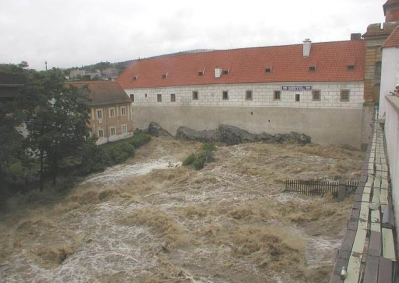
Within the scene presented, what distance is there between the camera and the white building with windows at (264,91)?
2103 cm

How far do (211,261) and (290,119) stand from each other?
49.0 feet

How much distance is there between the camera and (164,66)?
29.0m

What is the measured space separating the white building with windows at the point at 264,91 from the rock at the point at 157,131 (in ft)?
1.42

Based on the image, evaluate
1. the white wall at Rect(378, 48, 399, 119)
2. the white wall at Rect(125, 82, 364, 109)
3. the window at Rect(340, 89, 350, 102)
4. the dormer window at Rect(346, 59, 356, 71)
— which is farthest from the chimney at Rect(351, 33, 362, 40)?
the white wall at Rect(378, 48, 399, 119)

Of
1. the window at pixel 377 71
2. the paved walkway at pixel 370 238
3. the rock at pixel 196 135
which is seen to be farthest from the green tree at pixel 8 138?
the window at pixel 377 71

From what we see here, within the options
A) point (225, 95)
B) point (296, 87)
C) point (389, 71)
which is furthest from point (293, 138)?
point (389, 71)

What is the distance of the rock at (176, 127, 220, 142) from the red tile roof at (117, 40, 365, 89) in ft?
Result: 10.9

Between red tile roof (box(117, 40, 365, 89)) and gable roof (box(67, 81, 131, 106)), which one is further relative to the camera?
gable roof (box(67, 81, 131, 106))

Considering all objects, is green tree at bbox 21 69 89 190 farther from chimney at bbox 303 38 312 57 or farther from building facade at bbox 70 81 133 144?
chimney at bbox 303 38 312 57

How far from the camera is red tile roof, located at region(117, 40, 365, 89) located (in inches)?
845

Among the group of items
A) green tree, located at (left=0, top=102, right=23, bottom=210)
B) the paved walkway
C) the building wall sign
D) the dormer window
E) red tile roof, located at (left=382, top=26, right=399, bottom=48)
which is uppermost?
red tile roof, located at (left=382, top=26, right=399, bottom=48)

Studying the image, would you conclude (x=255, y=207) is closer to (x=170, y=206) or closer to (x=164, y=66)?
(x=170, y=206)

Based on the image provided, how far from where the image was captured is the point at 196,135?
25.7 metres

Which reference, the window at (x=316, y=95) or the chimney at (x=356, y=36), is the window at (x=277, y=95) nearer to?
the window at (x=316, y=95)
